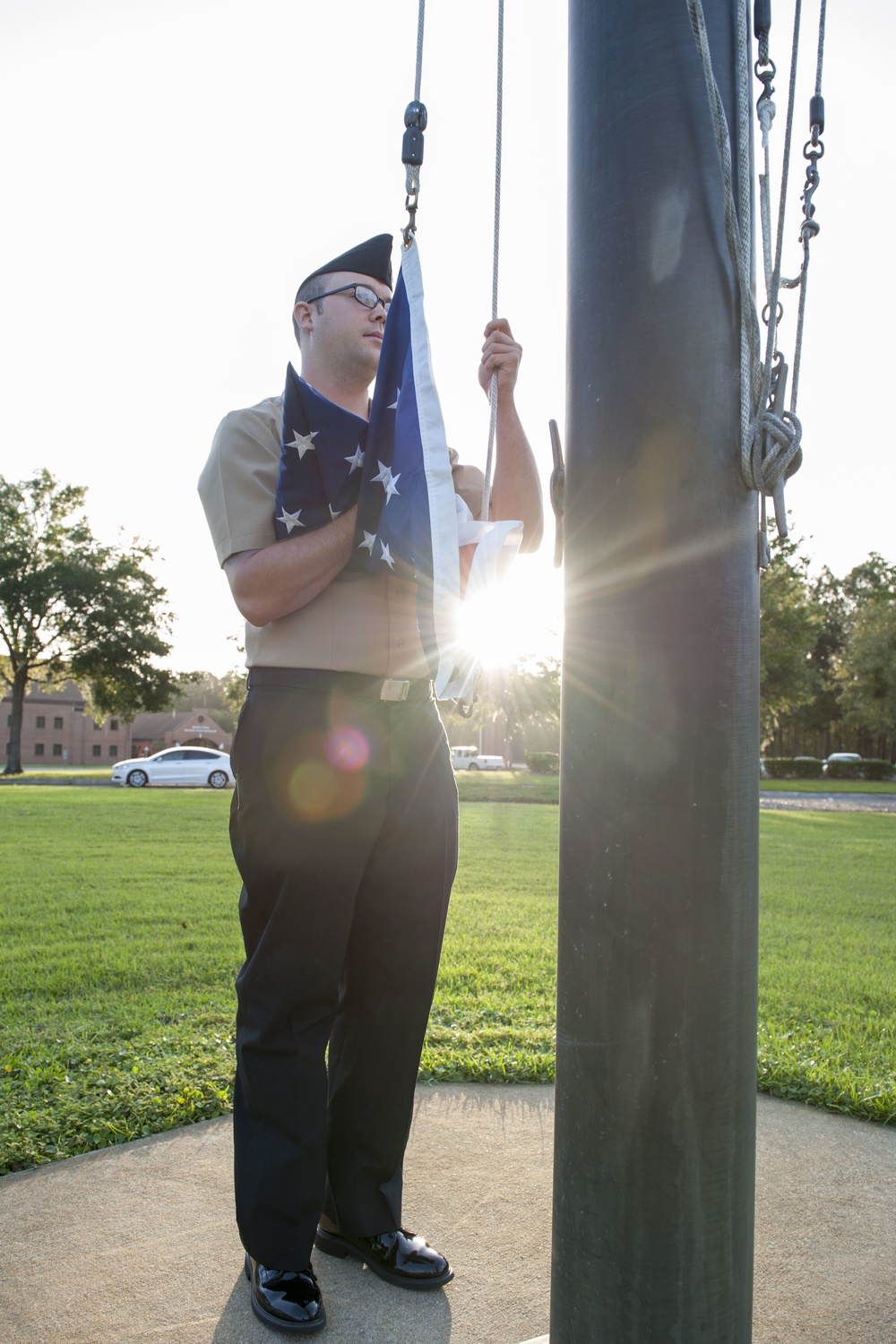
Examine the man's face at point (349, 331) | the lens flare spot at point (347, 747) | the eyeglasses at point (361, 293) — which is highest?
the eyeglasses at point (361, 293)

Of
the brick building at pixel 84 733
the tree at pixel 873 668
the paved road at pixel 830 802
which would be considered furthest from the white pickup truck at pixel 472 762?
the brick building at pixel 84 733

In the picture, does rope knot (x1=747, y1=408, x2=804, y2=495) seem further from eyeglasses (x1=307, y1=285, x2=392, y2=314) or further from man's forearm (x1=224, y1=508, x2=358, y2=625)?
eyeglasses (x1=307, y1=285, x2=392, y2=314)

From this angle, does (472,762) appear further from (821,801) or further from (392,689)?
(392,689)

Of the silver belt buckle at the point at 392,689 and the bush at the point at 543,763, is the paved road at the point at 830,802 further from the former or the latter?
the silver belt buckle at the point at 392,689

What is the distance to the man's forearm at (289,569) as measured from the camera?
202 centimetres

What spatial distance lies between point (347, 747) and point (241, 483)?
Answer: 2.10 feet

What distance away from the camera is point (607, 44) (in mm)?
1469

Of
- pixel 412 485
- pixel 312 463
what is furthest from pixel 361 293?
pixel 412 485

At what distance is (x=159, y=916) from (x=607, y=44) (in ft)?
20.1

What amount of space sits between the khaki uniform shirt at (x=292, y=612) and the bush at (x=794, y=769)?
43.6m

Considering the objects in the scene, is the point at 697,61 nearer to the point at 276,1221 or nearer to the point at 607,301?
the point at 607,301

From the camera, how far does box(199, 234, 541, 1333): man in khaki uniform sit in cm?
202

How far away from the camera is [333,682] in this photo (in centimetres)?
214

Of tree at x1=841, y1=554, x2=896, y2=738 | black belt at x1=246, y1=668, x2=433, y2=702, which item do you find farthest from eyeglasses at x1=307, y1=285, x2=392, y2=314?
tree at x1=841, y1=554, x2=896, y2=738
